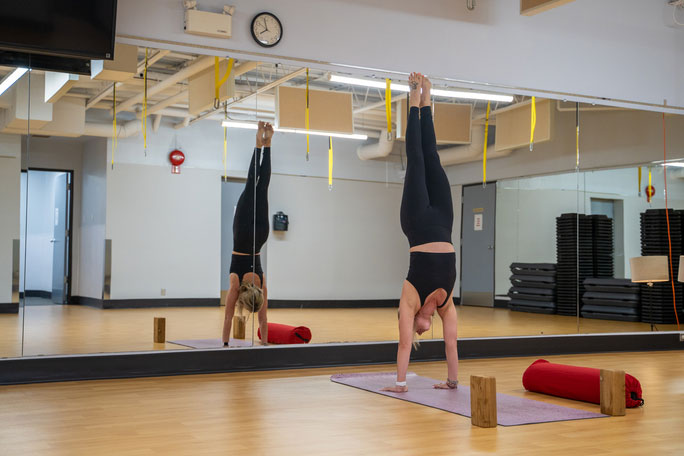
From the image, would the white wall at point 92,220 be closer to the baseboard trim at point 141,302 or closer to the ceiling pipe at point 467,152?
the baseboard trim at point 141,302

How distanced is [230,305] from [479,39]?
3152mm

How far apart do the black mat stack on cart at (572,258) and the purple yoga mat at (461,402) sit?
2.66 metres

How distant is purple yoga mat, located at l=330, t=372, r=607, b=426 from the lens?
12.9ft

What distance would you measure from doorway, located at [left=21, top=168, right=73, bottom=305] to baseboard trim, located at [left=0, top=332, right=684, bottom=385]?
46cm

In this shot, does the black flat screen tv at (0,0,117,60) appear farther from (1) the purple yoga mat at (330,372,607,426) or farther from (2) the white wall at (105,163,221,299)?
(1) the purple yoga mat at (330,372,607,426)

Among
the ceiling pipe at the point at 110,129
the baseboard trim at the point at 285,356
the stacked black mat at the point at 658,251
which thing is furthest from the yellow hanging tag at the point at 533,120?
the ceiling pipe at the point at 110,129

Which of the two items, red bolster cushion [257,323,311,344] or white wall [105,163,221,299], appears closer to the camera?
white wall [105,163,221,299]

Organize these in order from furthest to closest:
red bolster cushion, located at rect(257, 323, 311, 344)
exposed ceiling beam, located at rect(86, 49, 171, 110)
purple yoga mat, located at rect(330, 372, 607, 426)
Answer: red bolster cushion, located at rect(257, 323, 311, 344)
exposed ceiling beam, located at rect(86, 49, 171, 110)
purple yoga mat, located at rect(330, 372, 607, 426)

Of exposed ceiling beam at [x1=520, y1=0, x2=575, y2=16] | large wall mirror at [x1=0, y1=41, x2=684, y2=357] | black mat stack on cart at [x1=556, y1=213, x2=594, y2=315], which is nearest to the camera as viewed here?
large wall mirror at [x1=0, y1=41, x2=684, y2=357]

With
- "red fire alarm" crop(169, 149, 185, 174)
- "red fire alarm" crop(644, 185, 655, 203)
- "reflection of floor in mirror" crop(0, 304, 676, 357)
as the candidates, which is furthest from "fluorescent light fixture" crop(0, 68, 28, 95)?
"red fire alarm" crop(644, 185, 655, 203)

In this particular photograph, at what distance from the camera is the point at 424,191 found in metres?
4.75

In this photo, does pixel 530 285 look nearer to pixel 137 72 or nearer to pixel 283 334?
pixel 283 334

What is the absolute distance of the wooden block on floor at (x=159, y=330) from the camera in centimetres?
534

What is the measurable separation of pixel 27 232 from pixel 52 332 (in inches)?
27.6
